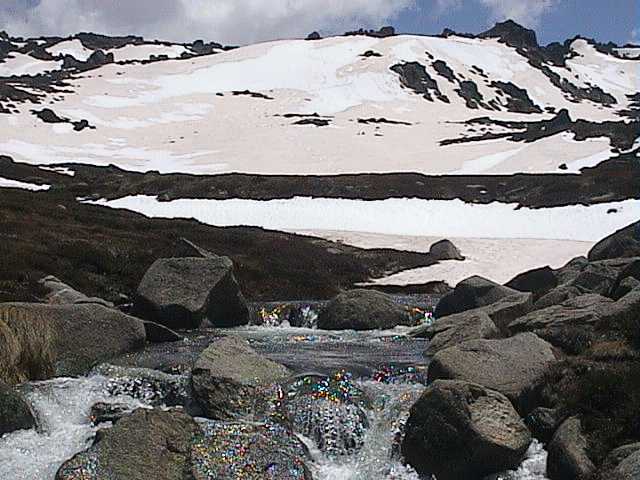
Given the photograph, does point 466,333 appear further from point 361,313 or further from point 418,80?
point 418,80

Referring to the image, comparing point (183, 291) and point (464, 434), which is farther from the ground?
point (183, 291)

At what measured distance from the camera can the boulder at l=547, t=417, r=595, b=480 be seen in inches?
464

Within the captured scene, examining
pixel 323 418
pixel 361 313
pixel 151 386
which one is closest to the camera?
pixel 323 418

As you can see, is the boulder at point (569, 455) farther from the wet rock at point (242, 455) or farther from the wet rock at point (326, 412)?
the wet rock at point (242, 455)

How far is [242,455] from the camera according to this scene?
39.6 ft

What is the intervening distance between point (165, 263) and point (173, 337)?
3.65 m

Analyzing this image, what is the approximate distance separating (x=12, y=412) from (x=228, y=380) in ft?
12.5

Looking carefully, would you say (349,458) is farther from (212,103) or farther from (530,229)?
(212,103)

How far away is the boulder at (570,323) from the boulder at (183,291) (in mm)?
9601

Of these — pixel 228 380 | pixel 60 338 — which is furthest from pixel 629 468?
pixel 60 338

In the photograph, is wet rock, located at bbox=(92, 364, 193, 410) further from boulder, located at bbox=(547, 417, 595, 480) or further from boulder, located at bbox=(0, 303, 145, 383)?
boulder, located at bbox=(547, 417, 595, 480)

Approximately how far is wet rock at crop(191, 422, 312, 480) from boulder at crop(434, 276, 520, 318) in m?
14.9

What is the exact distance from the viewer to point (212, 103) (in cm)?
16412

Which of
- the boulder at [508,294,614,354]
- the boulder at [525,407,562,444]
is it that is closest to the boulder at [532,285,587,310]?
the boulder at [508,294,614,354]
